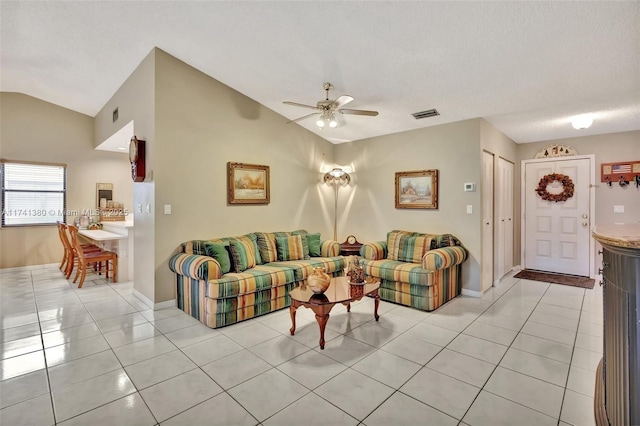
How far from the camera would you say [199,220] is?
13.6 ft

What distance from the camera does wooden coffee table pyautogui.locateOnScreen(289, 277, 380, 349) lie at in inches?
111

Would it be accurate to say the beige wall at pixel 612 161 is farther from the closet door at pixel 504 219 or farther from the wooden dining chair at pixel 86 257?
the wooden dining chair at pixel 86 257

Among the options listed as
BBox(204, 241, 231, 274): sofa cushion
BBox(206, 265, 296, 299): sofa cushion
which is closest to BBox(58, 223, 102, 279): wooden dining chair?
BBox(204, 241, 231, 274): sofa cushion

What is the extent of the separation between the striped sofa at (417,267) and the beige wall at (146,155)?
282cm

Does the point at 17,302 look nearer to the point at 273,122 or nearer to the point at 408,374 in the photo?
the point at 273,122

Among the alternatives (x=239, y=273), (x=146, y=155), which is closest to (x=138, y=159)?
(x=146, y=155)

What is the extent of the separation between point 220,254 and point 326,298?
150 cm

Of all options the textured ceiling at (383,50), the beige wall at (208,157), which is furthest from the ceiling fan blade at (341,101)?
the beige wall at (208,157)

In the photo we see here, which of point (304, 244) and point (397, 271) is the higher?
point (304, 244)

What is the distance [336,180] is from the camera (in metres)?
6.00

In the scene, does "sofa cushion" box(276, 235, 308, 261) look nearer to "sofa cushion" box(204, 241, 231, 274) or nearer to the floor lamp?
"sofa cushion" box(204, 241, 231, 274)

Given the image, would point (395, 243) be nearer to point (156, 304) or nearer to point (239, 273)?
point (239, 273)

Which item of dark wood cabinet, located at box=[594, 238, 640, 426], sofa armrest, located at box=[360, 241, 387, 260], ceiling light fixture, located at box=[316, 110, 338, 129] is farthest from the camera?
sofa armrest, located at box=[360, 241, 387, 260]

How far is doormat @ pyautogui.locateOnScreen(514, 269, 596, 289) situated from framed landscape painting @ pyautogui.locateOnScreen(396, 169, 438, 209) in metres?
2.25
